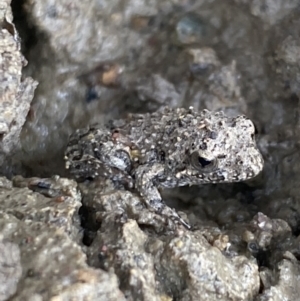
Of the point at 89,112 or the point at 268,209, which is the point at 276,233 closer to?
the point at 268,209

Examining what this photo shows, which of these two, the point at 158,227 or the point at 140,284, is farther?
the point at 158,227

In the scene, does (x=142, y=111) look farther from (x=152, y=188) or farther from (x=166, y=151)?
(x=152, y=188)

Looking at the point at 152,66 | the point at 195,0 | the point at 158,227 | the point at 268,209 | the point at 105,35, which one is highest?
the point at 195,0

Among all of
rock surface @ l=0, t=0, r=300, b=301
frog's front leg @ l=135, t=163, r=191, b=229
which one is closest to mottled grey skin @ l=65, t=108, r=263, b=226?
frog's front leg @ l=135, t=163, r=191, b=229

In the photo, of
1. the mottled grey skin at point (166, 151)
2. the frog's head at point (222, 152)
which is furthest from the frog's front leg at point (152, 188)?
the frog's head at point (222, 152)

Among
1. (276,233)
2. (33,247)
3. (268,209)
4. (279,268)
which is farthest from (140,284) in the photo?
(268,209)

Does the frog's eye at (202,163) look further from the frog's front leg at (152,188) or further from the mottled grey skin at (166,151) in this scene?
the frog's front leg at (152,188)

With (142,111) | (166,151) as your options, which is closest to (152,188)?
(166,151)

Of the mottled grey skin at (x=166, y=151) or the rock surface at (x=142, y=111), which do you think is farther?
the mottled grey skin at (x=166, y=151)
